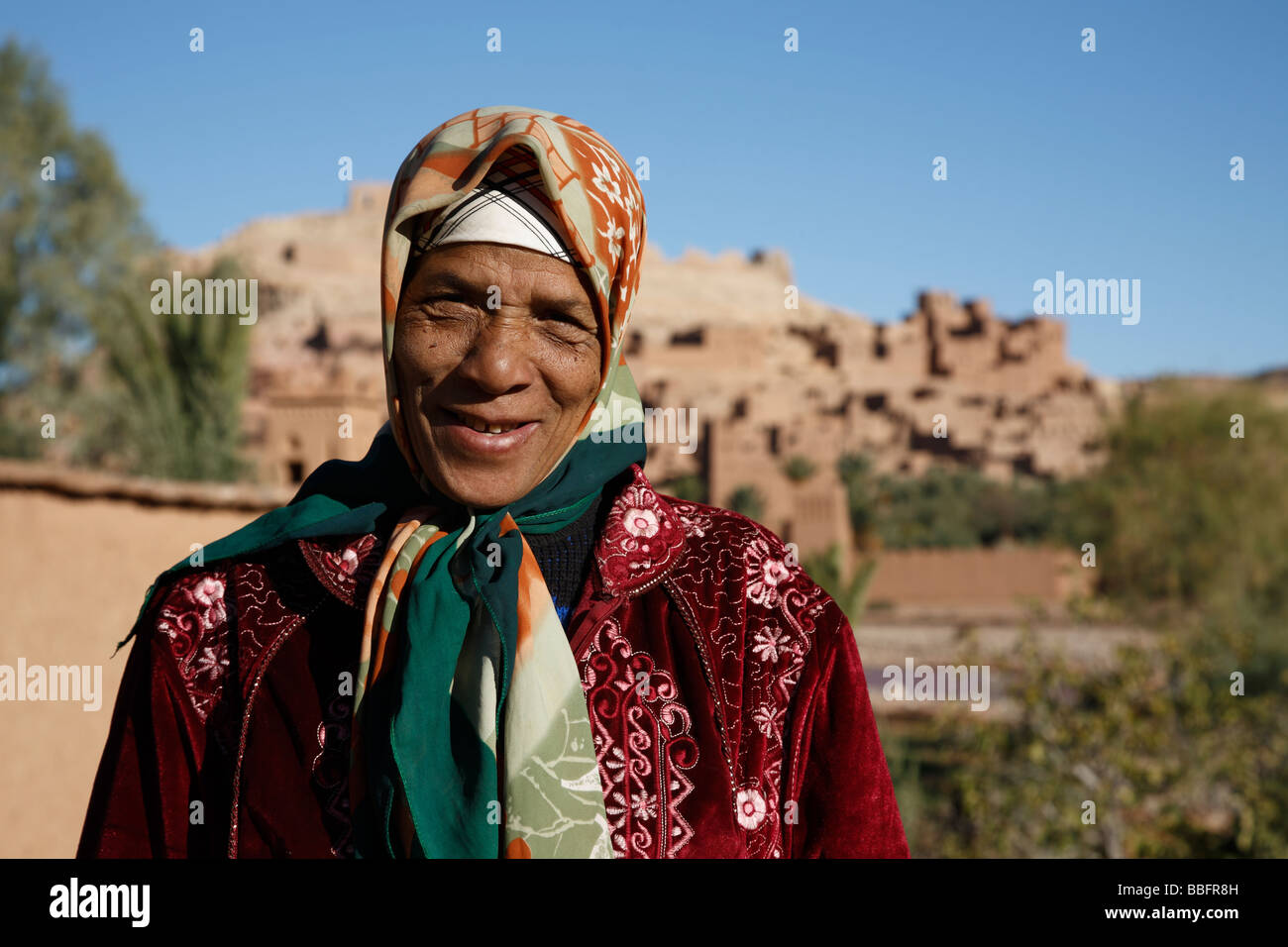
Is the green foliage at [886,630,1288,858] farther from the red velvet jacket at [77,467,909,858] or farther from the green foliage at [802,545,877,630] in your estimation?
the red velvet jacket at [77,467,909,858]

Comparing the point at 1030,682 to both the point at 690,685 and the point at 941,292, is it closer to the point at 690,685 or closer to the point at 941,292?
the point at 690,685

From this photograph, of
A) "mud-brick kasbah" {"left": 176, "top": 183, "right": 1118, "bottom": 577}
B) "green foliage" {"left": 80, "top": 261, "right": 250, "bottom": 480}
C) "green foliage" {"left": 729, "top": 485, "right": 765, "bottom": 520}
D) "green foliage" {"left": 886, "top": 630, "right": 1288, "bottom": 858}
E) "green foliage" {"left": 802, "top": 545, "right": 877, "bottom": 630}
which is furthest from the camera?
"mud-brick kasbah" {"left": 176, "top": 183, "right": 1118, "bottom": 577}

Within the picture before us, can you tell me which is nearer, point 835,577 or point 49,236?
point 835,577

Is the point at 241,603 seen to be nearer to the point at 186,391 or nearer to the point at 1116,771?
the point at 1116,771

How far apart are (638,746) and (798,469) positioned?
26587mm

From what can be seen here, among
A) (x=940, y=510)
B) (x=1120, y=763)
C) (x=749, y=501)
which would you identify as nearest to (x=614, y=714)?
(x=1120, y=763)

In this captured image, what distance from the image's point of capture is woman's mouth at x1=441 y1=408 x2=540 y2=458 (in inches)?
48.4

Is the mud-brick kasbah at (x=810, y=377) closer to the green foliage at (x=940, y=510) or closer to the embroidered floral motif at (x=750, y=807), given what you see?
the green foliage at (x=940, y=510)

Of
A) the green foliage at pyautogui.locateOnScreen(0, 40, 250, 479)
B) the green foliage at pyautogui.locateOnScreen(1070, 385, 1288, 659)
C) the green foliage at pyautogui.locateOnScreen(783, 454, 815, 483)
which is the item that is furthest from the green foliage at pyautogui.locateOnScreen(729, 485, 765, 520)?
the green foliage at pyautogui.locateOnScreen(0, 40, 250, 479)

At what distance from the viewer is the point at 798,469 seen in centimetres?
2756

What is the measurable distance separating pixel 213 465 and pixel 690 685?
6701 mm

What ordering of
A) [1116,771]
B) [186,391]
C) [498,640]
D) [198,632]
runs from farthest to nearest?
1. [186,391]
2. [1116,771]
3. [198,632]
4. [498,640]

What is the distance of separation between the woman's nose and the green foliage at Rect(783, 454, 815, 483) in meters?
25.5

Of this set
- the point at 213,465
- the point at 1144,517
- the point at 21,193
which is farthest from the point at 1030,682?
the point at 21,193
